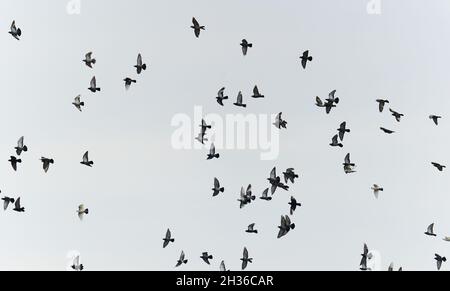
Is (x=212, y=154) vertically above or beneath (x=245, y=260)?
above

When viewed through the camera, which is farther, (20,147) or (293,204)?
(293,204)

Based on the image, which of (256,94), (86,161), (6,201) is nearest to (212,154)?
(256,94)

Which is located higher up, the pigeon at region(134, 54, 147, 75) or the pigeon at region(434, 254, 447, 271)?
the pigeon at region(134, 54, 147, 75)

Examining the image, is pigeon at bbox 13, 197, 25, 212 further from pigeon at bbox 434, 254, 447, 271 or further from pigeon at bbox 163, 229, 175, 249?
pigeon at bbox 434, 254, 447, 271

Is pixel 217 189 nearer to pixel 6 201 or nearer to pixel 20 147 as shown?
pixel 20 147

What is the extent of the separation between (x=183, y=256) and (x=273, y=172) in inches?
355

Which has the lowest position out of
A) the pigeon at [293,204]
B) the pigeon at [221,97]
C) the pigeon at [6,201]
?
the pigeon at [293,204]

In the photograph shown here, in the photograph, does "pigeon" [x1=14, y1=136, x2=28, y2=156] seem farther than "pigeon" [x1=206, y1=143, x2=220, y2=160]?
No

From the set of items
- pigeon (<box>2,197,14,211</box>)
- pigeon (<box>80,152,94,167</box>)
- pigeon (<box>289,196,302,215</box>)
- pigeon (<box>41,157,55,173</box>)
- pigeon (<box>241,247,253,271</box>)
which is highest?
pigeon (<box>80,152,94,167</box>)

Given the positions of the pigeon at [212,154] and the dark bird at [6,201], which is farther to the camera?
the dark bird at [6,201]

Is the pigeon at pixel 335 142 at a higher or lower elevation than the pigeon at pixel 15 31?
lower

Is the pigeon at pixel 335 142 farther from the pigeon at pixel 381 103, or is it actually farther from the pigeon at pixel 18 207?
the pigeon at pixel 18 207
